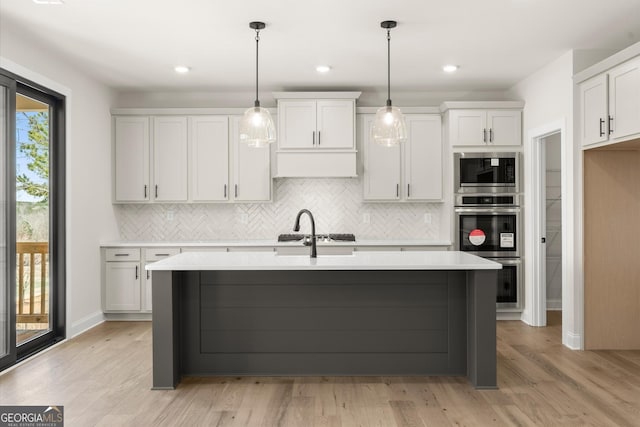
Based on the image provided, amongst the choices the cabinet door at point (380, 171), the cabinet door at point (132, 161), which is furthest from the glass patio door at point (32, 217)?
the cabinet door at point (380, 171)

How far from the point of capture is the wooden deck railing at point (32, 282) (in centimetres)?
418

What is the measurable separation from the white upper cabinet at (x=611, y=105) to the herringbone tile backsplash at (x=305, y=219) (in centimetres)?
A: 208

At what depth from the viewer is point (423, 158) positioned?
563 centimetres

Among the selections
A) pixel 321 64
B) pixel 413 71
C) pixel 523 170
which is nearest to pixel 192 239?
pixel 321 64

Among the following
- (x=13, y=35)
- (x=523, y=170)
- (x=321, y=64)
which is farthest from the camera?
(x=523, y=170)

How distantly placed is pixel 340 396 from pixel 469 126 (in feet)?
11.3

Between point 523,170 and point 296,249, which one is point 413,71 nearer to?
point 523,170

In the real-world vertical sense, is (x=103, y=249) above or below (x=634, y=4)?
below

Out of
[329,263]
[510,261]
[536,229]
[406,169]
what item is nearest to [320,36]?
[329,263]

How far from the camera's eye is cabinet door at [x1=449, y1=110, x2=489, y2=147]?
5.39 meters

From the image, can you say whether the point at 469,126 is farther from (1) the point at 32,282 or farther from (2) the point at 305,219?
(1) the point at 32,282

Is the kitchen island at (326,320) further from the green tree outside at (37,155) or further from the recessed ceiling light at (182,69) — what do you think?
the recessed ceiling light at (182,69)

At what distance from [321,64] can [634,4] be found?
101 inches

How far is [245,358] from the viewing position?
354 cm
